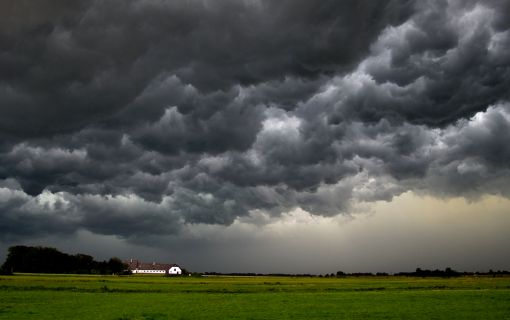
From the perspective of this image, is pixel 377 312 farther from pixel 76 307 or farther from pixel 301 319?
pixel 76 307

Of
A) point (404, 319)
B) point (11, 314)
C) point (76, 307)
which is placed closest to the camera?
point (404, 319)

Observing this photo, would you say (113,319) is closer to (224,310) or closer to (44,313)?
(44,313)

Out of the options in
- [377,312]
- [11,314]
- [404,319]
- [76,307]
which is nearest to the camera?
[404,319]

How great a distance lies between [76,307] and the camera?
4909 centimetres

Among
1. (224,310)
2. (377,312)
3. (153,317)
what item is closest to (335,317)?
(377,312)

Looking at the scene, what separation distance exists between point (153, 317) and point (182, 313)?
4586 millimetres

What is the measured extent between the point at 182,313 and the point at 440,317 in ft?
72.4

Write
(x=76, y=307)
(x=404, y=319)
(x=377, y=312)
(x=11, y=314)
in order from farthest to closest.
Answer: (x=76, y=307) < (x=377, y=312) < (x=11, y=314) < (x=404, y=319)

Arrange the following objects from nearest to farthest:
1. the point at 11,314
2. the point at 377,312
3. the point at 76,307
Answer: the point at 11,314
the point at 377,312
the point at 76,307

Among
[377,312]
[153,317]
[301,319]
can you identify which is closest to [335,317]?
[301,319]

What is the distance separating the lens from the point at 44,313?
138 ft

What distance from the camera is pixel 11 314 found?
4050 centimetres

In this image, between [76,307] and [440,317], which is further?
[76,307]

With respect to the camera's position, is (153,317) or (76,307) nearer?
(153,317)
